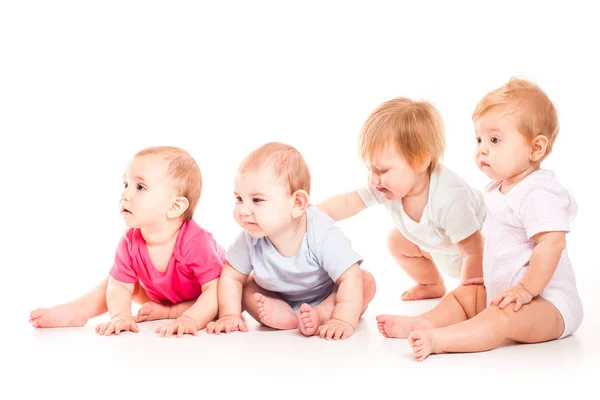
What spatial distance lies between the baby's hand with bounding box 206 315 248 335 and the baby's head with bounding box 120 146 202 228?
421mm

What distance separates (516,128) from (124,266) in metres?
1.51

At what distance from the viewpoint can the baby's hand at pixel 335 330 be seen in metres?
3.05

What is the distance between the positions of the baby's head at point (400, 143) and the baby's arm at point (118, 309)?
1009 millimetres

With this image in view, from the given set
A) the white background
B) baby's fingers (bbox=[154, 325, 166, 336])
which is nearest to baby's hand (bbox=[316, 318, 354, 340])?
baby's fingers (bbox=[154, 325, 166, 336])

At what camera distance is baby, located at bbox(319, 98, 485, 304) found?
334cm

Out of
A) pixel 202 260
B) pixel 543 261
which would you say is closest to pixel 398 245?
pixel 202 260

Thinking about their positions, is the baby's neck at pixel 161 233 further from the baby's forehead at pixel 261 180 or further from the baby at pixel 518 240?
the baby at pixel 518 240

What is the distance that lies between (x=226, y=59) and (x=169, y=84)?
1.17 feet

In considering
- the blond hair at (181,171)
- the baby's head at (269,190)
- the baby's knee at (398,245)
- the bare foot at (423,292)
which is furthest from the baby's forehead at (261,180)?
the bare foot at (423,292)

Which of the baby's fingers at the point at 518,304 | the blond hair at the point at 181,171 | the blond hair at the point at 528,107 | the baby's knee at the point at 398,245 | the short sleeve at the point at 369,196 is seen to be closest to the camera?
the baby's fingers at the point at 518,304

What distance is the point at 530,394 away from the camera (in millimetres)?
2377

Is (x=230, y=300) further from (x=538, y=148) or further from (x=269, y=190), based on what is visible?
(x=538, y=148)

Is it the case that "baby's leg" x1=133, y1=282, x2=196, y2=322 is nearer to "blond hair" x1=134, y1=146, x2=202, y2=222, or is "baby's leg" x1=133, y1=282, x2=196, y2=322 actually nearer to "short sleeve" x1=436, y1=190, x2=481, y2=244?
"blond hair" x1=134, y1=146, x2=202, y2=222

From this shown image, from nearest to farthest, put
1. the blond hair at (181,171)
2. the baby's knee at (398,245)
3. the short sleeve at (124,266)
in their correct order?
the blond hair at (181,171) → the short sleeve at (124,266) → the baby's knee at (398,245)
